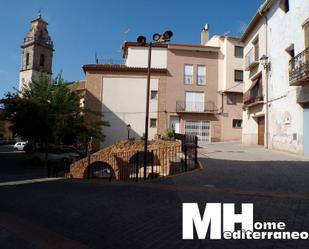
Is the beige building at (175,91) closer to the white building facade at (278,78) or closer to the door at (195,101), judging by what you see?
the door at (195,101)

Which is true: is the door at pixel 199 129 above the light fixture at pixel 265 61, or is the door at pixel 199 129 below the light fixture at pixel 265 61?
below

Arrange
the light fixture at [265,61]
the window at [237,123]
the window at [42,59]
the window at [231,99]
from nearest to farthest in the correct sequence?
the light fixture at [265,61]
the window at [231,99]
the window at [237,123]
the window at [42,59]

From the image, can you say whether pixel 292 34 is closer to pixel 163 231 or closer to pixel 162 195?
pixel 162 195

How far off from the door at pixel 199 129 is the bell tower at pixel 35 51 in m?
37.6

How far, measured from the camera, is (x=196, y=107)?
31.1 m

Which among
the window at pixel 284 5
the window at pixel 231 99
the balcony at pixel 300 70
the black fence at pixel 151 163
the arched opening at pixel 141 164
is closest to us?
the black fence at pixel 151 163

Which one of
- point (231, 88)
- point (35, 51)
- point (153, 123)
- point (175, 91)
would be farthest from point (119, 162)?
point (35, 51)

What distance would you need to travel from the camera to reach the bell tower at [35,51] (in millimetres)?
58594

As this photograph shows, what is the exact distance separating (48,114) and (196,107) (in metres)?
14.2

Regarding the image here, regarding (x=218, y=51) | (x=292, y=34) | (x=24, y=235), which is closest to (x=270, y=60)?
(x=292, y=34)

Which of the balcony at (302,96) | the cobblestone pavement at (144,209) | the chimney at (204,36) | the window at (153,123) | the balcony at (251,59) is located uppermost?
the chimney at (204,36)

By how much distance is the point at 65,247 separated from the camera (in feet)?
15.6

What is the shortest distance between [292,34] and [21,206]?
49.2ft

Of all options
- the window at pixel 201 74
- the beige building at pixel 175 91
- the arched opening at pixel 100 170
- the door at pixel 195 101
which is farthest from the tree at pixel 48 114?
the window at pixel 201 74
